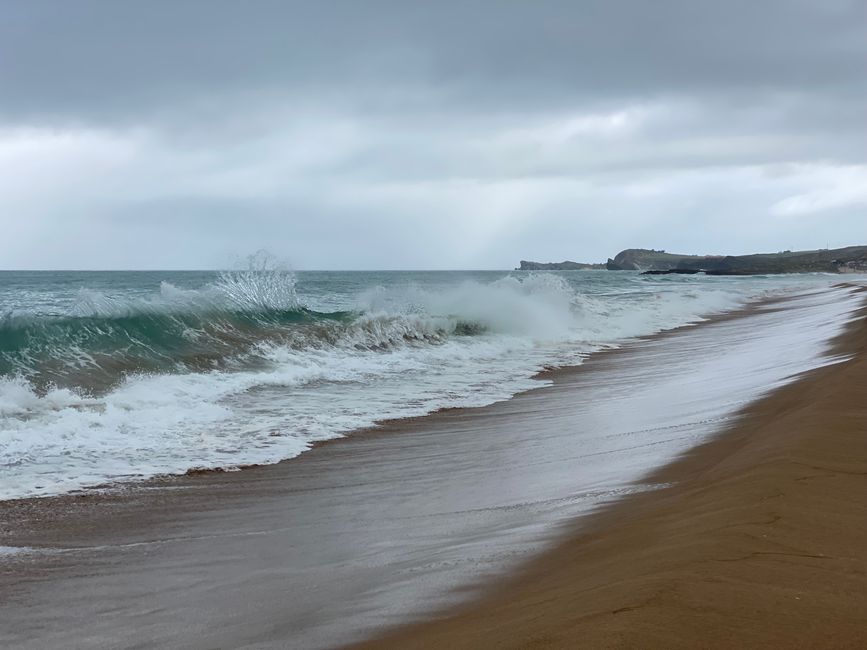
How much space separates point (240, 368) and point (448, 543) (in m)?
11.6

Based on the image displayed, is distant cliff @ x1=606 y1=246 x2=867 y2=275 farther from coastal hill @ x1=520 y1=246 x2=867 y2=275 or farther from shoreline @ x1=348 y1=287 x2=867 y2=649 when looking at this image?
shoreline @ x1=348 y1=287 x2=867 y2=649

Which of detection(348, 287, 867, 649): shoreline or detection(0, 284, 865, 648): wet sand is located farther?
detection(0, 284, 865, 648): wet sand

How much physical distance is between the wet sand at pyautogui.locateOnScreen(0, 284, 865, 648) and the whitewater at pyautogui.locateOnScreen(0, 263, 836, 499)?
1.24 meters

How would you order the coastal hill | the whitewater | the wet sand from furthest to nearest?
the coastal hill < the whitewater < the wet sand

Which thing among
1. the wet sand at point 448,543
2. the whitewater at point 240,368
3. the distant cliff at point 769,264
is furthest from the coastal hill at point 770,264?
the wet sand at point 448,543

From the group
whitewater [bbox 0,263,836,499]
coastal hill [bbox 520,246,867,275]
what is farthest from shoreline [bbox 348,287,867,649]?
coastal hill [bbox 520,246,867,275]

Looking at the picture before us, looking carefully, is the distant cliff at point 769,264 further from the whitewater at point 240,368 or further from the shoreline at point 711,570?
the shoreline at point 711,570

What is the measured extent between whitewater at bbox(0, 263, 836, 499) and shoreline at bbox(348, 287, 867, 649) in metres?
4.59

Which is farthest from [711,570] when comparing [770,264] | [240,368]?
[770,264]

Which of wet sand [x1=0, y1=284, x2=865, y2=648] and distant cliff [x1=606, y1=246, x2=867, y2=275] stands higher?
distant cliff [x1=606, y1=246, x2=867, y2=275]

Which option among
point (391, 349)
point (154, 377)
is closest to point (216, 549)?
point (154, 377)

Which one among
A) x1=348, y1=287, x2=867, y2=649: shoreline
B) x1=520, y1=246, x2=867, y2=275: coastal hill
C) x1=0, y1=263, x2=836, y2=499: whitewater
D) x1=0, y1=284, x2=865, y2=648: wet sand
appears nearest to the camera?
x1=348, y1=287, x2=867, y2=649: shoreline

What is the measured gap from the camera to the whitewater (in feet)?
28.2

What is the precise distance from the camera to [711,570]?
10.6ft
